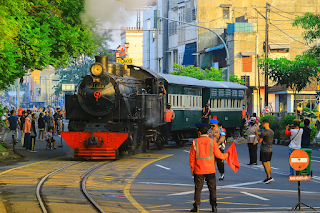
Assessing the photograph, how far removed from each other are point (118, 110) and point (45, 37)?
3.75 meters

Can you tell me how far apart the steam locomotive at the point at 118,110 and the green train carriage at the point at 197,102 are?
50 millimetres

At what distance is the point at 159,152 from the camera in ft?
77.3

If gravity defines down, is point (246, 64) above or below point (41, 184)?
above

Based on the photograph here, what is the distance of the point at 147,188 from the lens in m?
12.9

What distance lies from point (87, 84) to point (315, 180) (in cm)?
912

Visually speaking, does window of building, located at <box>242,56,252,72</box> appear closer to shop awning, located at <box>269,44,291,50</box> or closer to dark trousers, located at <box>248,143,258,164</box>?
shop awning, located at <box>269,44,291,50</box>

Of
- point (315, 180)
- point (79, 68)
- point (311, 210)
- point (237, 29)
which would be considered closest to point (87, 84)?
point (315, 180)

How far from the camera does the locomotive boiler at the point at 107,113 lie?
63.8 feet

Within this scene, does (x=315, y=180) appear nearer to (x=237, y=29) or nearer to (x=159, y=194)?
(x=159, y=194)

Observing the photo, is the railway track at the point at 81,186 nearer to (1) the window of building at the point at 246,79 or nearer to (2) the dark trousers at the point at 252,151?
(2) the dark trousers at the point at 252,151

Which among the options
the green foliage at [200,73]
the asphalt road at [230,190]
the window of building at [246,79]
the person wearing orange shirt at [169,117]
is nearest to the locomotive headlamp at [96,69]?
the asphalt road at [230,190]

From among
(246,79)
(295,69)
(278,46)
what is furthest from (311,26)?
(278,46)

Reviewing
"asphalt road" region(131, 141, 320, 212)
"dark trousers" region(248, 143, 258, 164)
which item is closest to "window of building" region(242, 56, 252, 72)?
"dark trousers" region(248, 143, 258, 164)

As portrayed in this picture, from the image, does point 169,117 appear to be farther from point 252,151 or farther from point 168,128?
point 252,151
